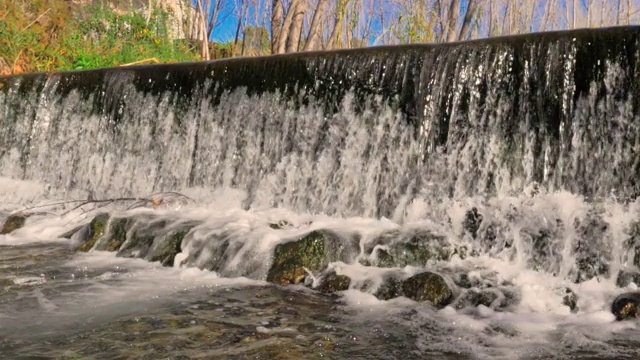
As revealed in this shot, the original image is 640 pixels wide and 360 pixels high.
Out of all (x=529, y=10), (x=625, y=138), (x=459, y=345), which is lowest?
(x=459, y=345)

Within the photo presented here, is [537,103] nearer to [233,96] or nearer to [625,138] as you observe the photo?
[625,138]

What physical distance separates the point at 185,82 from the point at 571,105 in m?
4.36

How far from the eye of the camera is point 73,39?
1254 centimetres

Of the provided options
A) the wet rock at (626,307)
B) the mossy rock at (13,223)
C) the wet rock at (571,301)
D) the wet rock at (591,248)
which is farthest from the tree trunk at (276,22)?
the wet rock at (626,307)

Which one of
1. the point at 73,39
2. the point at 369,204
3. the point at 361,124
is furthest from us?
the point at 73,39

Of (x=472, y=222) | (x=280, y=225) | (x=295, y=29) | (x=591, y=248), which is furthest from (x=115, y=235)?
(x=295, y=29)

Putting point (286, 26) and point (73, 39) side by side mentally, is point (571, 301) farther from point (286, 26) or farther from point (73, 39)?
point (73, 39)

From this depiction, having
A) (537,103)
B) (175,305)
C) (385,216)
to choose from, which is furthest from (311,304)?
(537,103)

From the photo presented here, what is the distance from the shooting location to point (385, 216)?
19.3ft

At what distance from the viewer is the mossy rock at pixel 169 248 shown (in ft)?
16.1

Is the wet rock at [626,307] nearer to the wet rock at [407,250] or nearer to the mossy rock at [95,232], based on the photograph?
the wet rock at [407,250]

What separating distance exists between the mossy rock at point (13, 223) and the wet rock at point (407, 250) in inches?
146

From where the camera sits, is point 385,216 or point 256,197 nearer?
point 385,216

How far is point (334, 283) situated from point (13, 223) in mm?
3868
